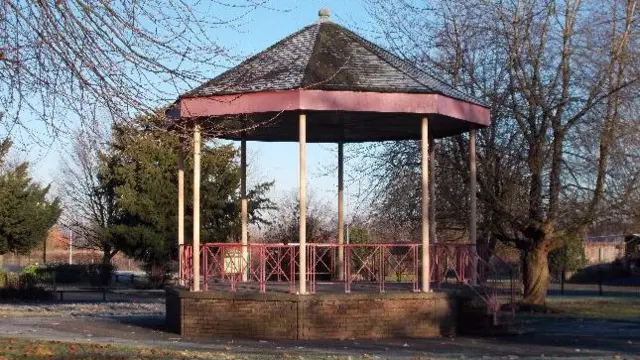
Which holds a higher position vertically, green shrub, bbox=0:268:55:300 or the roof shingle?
the roof shingle

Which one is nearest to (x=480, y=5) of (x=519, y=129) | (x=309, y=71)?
(x=519, y=129)

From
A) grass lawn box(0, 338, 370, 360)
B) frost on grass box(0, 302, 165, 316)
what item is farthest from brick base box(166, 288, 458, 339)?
frost on grass box(0, 302, 165, 316)

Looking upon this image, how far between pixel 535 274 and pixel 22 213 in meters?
26.4

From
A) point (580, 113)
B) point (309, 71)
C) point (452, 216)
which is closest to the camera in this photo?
point (309, 71)

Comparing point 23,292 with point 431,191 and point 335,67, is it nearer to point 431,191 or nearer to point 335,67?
point 431,191

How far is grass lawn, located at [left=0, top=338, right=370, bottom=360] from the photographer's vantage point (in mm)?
13406

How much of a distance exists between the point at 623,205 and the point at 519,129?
3.81m

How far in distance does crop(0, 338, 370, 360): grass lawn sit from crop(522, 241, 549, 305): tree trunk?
1556cm

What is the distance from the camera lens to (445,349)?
59.9 ft

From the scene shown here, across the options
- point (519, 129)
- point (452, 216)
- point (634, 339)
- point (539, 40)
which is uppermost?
point (539, 40)

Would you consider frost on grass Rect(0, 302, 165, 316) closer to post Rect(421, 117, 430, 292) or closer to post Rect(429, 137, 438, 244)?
post Rect(429, 137, 438, 244)

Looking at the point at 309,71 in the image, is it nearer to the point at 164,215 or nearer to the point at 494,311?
the point at 494,311

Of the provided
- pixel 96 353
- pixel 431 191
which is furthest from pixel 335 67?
pixel 96 353

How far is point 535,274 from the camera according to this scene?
101ft
